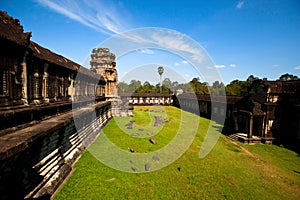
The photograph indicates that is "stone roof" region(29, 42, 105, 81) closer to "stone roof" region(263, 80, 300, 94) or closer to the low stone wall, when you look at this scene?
the low stone wall

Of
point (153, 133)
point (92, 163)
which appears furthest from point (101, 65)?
point (92, 163)

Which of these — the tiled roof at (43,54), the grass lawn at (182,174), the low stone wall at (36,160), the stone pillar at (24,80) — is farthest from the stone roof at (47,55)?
the grass lawn at (182,174)

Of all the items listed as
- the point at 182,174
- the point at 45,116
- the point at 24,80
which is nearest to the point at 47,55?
the point at 24,80

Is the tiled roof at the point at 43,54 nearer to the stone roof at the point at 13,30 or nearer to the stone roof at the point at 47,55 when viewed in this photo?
the stone roof at the point at 47,55

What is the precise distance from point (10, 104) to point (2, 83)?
666mm

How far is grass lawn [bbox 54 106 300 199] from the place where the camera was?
618cm

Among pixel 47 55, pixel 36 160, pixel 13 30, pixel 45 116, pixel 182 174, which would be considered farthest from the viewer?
pixel 47 55

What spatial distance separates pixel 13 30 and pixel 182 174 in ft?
29.0

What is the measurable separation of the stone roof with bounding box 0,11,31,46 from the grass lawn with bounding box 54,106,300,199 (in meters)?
5.15

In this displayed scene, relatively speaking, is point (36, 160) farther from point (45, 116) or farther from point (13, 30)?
point (13, 30)

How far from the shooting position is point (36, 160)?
15.5ft

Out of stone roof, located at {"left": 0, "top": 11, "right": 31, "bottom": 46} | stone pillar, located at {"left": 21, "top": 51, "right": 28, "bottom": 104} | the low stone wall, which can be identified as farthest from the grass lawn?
stone roof, located at {"left": 0, "top": 11, "right": 31, "bottom": 46}

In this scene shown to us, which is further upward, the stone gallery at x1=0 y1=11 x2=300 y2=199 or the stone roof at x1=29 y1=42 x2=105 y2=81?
the stone roof at x1=29 y1=42 x2=105 y2=81

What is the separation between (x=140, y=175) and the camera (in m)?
7.40
